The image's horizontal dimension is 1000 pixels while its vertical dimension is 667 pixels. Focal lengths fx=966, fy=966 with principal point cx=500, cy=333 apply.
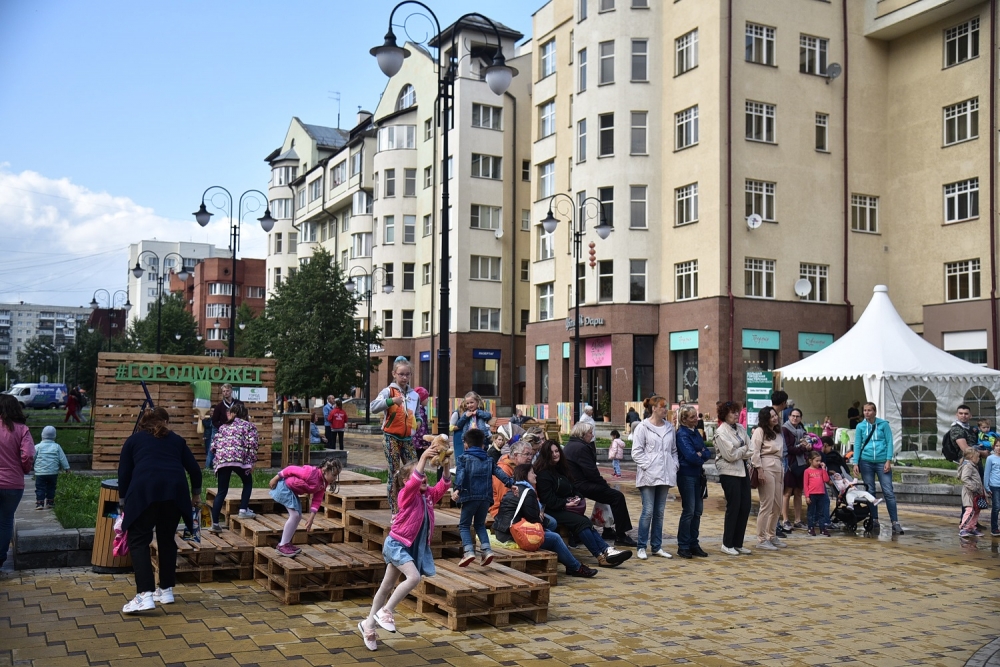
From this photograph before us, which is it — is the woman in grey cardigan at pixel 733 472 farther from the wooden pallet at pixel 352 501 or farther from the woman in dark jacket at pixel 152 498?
the woman in dark jacket at pixel 152 498

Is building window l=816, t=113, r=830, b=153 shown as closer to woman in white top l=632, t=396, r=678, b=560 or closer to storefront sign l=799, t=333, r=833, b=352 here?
storefront sign l=799, t=333, r=833, b=352

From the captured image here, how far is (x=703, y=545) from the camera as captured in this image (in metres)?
13.2

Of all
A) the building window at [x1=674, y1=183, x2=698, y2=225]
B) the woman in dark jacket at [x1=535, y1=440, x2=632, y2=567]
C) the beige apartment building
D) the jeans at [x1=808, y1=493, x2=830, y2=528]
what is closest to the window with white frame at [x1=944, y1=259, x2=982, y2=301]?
the beige apartment building

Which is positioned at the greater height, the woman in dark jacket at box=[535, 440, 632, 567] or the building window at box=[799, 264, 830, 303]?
the building window at box=[799, 264, 830, 303]

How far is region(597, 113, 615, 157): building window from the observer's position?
41.1m

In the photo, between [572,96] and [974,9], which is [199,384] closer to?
[572,96]

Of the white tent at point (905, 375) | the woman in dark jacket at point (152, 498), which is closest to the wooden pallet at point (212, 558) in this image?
the woman in dark jacket at point (152, 498)

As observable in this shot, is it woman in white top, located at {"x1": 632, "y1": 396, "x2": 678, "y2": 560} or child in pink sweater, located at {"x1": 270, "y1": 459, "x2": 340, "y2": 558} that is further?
woman in white top, located at {"x1": 632, "y1": 396, "x2": 678, "y2": 560}

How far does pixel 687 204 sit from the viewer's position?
128 feet

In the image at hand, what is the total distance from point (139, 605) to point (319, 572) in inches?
64.0

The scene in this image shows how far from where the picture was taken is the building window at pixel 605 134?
4109 centimetres

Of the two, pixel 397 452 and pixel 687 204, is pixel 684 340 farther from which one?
pixel 397 452

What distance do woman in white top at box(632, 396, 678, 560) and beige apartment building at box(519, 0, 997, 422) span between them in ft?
81.3

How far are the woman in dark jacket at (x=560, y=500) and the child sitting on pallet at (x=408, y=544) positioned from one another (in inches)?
132
